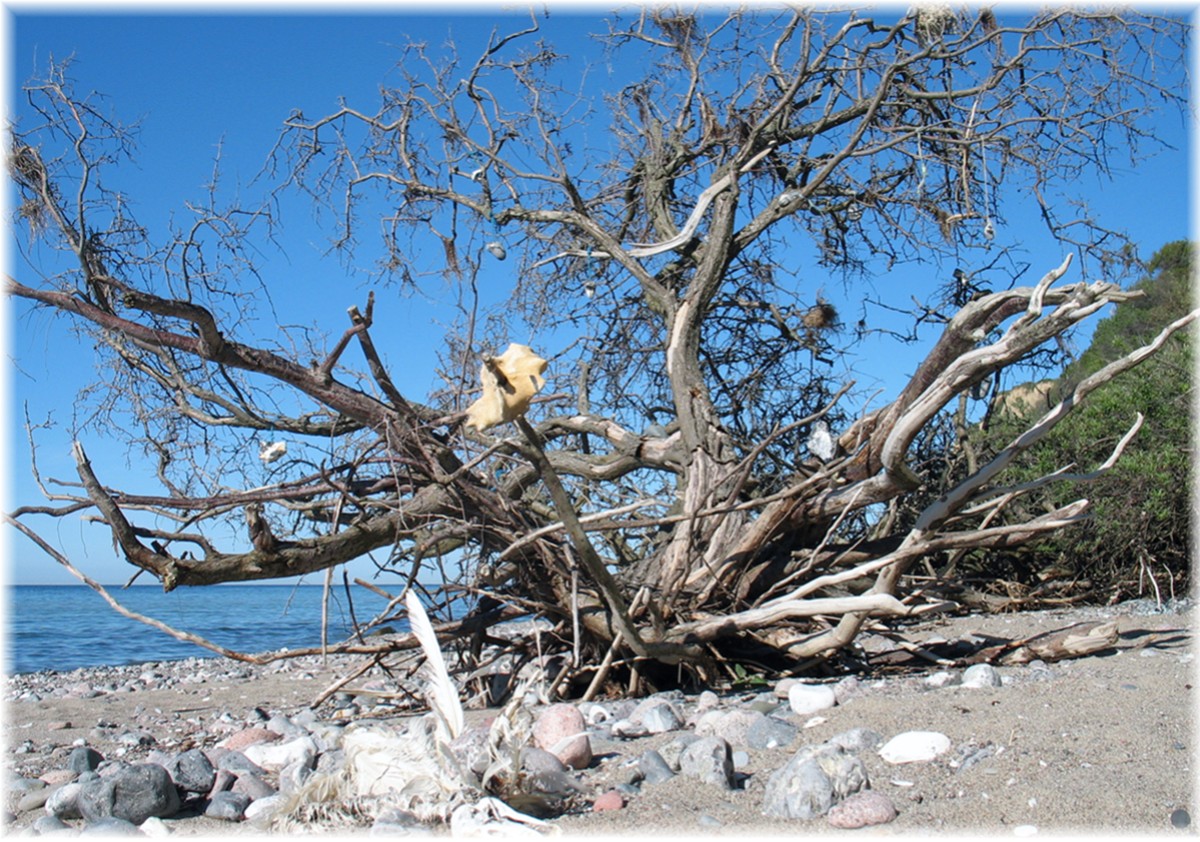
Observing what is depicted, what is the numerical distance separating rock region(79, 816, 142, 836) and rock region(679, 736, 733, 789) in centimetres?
168

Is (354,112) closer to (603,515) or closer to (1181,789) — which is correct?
(603,515)

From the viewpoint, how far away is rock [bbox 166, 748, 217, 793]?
3.17 metres

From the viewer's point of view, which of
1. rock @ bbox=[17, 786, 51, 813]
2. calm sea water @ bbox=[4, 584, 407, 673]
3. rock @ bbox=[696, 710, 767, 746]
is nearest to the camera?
Answer: rock @ bbox=[17, 786, 51, 813]

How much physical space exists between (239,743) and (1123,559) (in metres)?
7.08

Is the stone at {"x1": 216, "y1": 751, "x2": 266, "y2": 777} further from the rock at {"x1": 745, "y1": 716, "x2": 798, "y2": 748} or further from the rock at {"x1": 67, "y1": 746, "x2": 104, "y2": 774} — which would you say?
the rock at {"x1": 745, "y1": 716, "x2": 798, "y2": 748}

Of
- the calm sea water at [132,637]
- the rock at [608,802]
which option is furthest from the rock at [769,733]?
the calm sea water at [132,637]

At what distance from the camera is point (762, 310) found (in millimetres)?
7895

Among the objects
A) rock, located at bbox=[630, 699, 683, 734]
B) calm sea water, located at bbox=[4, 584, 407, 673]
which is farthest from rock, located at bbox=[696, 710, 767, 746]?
calm sea water, located at bbox=[4, 584, 407, 673]

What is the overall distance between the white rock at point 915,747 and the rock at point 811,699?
832 millimetres

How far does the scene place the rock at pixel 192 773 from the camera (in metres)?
3.17

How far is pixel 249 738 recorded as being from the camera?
419 centimetres

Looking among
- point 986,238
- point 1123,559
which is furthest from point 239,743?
point 1123,559

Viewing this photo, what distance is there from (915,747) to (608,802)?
3.36ft

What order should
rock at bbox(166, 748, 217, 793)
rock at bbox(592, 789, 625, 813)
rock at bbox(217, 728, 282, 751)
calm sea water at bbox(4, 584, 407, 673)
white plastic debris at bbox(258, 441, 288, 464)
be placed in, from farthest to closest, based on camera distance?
calm sea water at bbox(4, 584, 407, 673) < white plastic debris at bbox(258, 441, 288, 464) < rock at bbox(217, 728, 282, 751) < rock at bbox(166, 748, 217, 793) < rock at bbox(592, 789, 625, 813)
